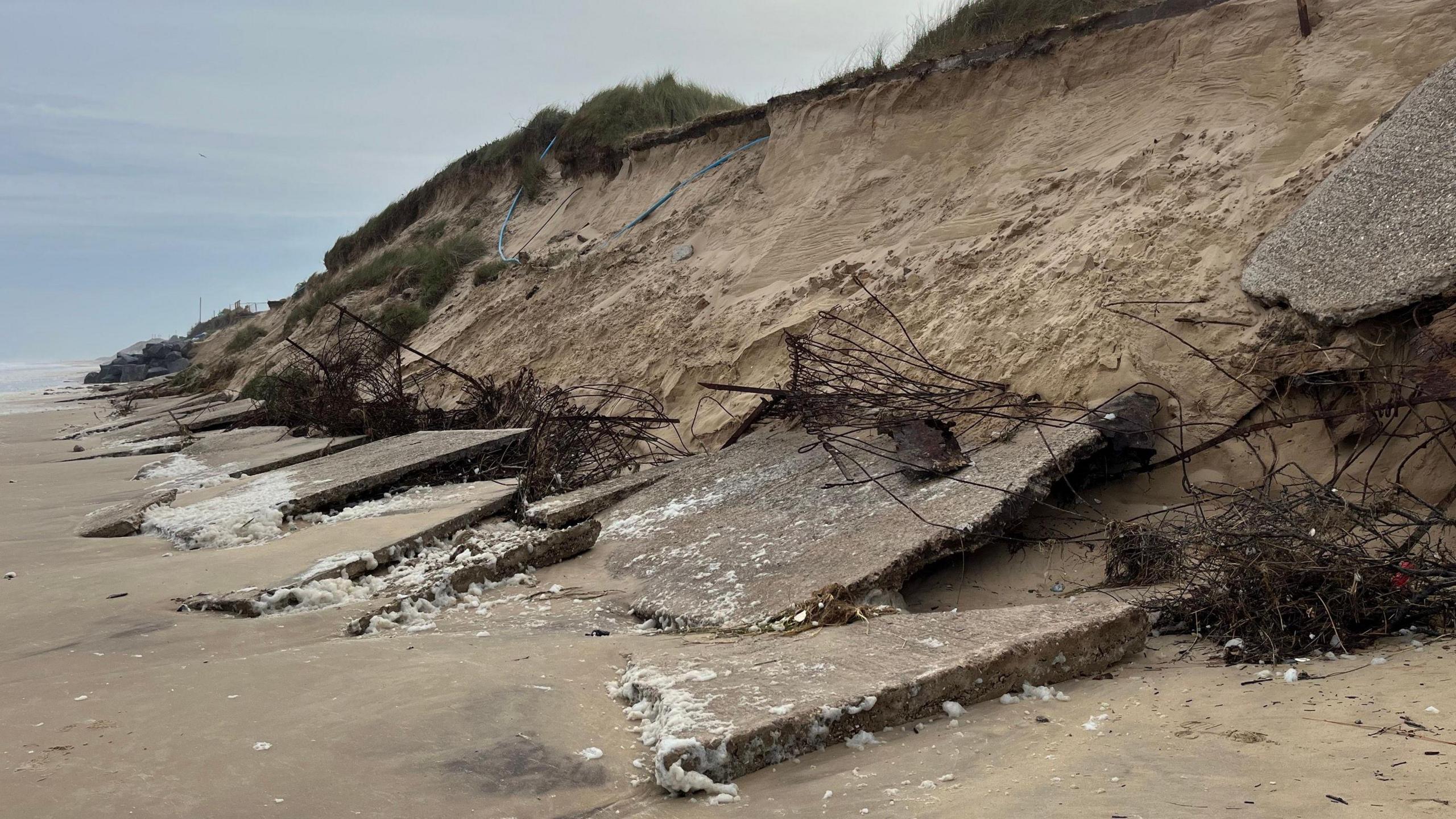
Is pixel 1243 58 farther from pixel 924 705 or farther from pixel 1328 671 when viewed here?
pixel 924 705

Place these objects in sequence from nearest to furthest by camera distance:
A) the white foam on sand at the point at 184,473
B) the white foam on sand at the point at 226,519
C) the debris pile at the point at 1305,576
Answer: the debris pile at the point at 1305,576, the white foam on sand at the point at 226,519, the white foam on sand at the point at 184,473

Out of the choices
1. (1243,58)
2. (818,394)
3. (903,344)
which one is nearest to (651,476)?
(818,394)

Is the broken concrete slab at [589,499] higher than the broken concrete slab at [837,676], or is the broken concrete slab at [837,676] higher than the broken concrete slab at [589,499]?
the broken concrete slab at [589,499]

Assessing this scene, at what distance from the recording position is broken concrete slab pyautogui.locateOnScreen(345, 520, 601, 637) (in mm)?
3508

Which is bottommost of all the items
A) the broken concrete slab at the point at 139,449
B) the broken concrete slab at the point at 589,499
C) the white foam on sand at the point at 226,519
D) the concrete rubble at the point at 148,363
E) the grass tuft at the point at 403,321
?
the broken concrete slab at the point at 589,499

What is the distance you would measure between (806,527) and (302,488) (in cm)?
294

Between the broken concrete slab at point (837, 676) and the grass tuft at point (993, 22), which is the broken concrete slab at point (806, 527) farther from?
the grass tuft at point (993, 22)

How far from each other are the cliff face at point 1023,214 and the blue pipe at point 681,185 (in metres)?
0.14

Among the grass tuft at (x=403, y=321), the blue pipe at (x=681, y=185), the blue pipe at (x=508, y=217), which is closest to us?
the blue pipe at (x=681, y=185)

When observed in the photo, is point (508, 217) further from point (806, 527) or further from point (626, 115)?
point (806, 527)

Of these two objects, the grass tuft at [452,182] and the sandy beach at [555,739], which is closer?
the sandy beach at [555,739]

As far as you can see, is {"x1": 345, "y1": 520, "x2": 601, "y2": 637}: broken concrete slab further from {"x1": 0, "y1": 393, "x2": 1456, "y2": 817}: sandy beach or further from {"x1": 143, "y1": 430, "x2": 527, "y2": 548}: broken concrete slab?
{"x1": 143, "y1": 430, "x2": 527, "y2": 548}: broken concrete slab

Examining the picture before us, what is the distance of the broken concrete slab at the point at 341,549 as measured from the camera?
3627 millimetres

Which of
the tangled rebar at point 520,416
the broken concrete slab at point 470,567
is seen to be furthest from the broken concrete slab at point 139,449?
the broken concrete slab at point 470,567
